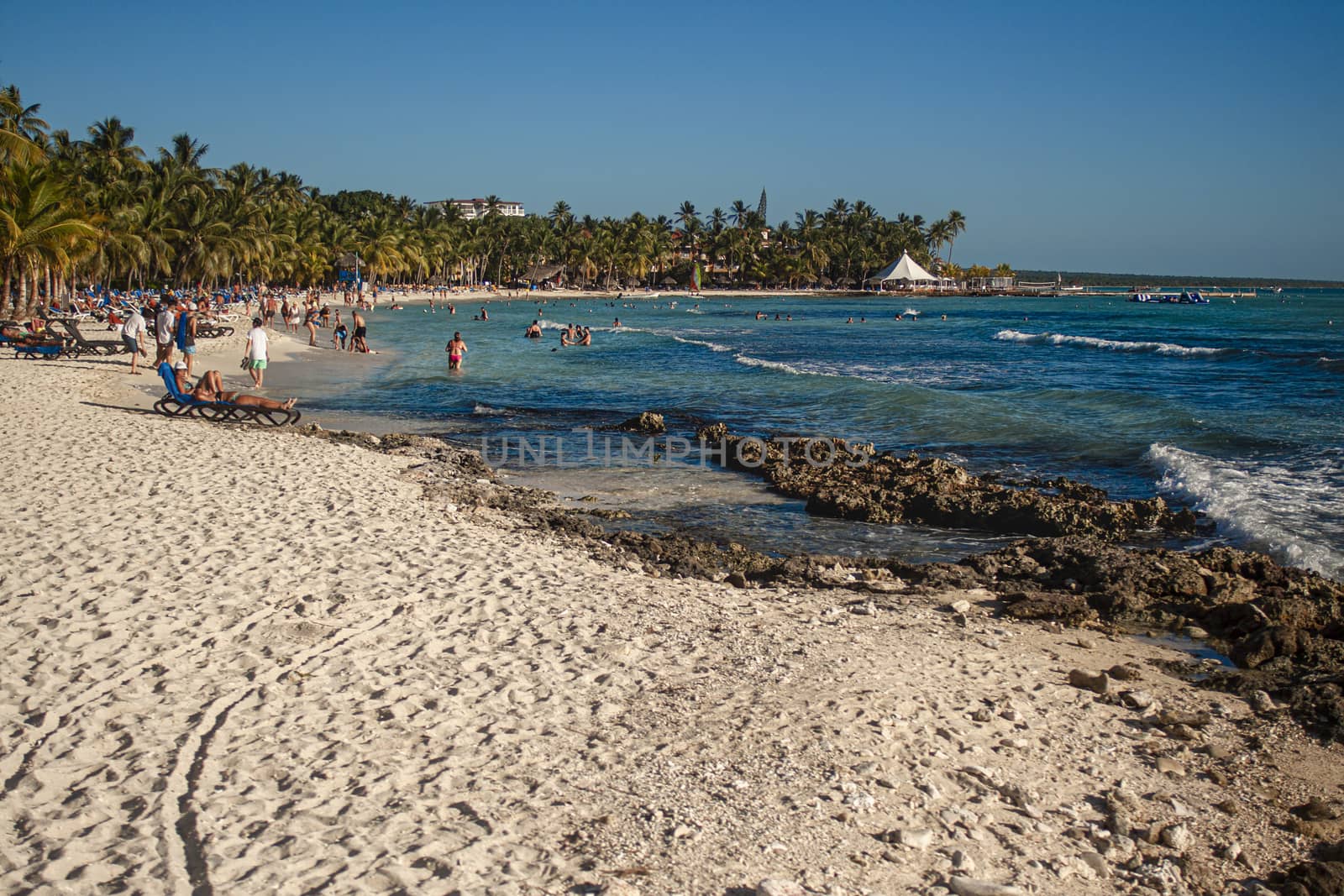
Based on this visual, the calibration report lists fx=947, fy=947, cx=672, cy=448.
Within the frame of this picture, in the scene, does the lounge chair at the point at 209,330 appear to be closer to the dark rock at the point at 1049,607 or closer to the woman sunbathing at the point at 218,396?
the woman sunbathing at the point at 218,396

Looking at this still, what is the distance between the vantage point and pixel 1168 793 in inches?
179

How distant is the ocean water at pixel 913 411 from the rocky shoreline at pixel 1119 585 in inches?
36.5

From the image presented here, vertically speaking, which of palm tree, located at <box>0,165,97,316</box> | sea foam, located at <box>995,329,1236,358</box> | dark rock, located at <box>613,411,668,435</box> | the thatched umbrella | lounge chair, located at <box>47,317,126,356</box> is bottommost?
dark rock, located at <box>613,411,668,435</box>

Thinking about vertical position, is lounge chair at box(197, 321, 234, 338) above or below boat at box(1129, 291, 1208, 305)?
below

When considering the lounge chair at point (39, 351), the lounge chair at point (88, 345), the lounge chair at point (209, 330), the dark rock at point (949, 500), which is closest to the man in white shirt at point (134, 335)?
the lounge chair at point (88, 345)

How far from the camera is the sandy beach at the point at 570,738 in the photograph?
3.71 meters

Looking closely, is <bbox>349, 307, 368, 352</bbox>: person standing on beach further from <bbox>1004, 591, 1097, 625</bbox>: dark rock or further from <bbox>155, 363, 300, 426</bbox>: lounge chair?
<bbox>1004, 591, 1097, 625</bbox>: dark rock

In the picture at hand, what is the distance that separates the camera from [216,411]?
47.3ft

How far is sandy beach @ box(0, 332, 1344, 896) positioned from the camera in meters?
3.71

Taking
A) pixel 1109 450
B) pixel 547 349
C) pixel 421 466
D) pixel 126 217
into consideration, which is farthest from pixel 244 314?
pixel 1109 450

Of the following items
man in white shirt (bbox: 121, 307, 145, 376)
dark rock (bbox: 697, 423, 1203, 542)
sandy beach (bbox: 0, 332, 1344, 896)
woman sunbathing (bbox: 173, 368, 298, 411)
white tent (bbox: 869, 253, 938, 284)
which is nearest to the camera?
sandy beach (bbox: 0, 332, 1344, 896)

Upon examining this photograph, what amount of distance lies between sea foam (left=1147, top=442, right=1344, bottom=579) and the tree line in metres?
25.2

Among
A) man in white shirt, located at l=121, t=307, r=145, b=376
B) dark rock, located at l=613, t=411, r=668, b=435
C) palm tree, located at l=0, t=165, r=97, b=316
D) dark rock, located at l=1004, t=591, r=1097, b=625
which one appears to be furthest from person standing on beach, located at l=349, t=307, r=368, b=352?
dark rock, located at l=1004, t=591, r=1097, b=625

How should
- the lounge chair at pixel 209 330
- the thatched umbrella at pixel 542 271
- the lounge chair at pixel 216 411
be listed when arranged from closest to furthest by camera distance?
the lounge chair at pixel 216 411 → the lounge chair at pixel 209 330 → the thatched umbrella at pixel 542 271
